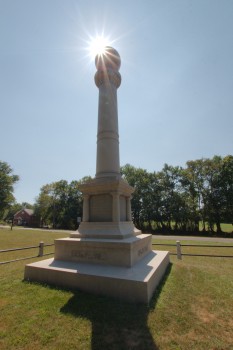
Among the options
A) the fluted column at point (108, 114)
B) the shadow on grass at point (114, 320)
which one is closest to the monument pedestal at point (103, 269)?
the shadow on grass at point (114, 320)

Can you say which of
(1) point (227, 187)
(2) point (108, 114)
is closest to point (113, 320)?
(2) point (108, 114)

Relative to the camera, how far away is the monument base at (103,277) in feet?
16.1

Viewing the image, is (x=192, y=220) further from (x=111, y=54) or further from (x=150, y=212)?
(x=111, y=54)

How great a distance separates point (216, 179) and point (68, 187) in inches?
1428

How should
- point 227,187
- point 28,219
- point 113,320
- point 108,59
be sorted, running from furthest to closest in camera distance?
point 28,219
point 227,187
point 108,59
point 113,320

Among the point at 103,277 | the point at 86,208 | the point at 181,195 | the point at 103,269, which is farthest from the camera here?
the point at 181,195

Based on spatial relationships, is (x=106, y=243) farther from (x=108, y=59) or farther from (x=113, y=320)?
(x=108, y=59)

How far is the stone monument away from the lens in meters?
5.29

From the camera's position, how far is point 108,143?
9.09 meters

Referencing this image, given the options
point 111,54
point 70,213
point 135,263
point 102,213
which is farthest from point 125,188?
point 70,213

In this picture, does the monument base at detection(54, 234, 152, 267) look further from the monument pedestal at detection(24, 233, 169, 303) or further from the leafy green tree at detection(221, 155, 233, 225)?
the leafy green tree at detection(221, 155, 233, 225)

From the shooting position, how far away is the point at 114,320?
407cm

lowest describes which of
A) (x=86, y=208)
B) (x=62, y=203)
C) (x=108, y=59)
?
(x=86, y=208)

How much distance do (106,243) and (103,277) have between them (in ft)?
4.55
